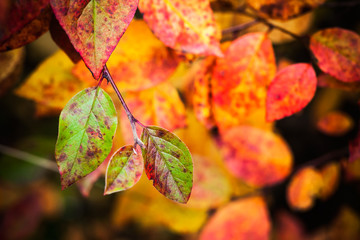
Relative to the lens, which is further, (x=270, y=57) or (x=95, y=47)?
(x=270, y=57)

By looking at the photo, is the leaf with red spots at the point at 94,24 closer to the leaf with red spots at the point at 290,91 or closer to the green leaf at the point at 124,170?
the green leaf at the point at 124,170

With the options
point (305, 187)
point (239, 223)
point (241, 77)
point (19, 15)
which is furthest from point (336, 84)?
point (19, 15)

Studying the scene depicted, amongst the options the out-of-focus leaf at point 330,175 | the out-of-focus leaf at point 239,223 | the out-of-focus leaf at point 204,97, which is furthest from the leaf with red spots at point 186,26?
the out-of-focus leaf at point 330,175

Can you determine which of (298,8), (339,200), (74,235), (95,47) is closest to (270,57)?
(298,8)

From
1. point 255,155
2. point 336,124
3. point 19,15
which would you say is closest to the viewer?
point 19,15

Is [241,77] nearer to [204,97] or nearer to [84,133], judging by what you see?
[204,97]

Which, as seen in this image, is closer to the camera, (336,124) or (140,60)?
(140,60)

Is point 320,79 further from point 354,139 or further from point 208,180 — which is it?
point 208,180

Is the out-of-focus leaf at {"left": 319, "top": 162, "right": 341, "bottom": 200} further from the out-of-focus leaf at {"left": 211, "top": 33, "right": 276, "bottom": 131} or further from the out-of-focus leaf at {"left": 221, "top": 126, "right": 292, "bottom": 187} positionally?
the out-of-focus leaf at {"left": 211, "top": 33, "right": 276, "bottom": 131}
